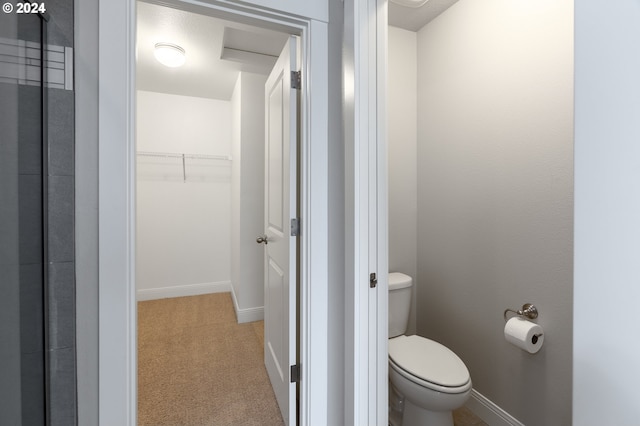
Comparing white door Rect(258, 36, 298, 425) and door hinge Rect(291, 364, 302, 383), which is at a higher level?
white door Rect(258, 36, 298, 425)

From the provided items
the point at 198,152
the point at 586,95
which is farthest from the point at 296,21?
the point at 198,152

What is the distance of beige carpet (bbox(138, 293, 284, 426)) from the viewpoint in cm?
169

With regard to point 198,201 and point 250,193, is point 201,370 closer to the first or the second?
point 250,193

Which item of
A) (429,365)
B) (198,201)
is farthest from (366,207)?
(198,201)

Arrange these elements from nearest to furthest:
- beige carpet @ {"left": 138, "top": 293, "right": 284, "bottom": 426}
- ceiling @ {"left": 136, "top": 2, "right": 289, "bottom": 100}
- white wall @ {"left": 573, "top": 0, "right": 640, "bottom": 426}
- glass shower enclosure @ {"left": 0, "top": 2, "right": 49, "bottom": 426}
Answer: white wall @ {"left": 573, "top": 0, "right": 640, "bottom": 426}
glass shower enclosure @ {"left": 0, "top": 2, "right": 49, "bottom": 426}
beige carpet @ {"left": 138, "top": 293, "right": 284, "bottom": 426}
ceiling @ {"left": 136, "top": 2, "right": 289, "bottom": 100}

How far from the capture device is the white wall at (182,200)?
3.45 metres

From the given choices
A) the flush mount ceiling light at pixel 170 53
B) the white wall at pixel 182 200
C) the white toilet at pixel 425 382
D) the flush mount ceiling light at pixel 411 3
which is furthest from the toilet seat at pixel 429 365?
the white wall at pixel 182 200

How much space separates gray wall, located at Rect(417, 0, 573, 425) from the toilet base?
1.35ft

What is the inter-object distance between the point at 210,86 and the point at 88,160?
2.60 m

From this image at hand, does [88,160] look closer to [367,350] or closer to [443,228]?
[367,350]

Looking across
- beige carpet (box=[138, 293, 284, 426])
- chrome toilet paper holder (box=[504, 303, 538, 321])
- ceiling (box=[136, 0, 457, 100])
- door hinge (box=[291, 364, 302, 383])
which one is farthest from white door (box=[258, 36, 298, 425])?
chrome toilet paper holder (box=[504, 303, 538, 321])

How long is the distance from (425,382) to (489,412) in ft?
2.19

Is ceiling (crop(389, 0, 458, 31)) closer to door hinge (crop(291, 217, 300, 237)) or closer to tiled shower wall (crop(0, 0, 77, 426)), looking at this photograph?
door hinge (crop(291, 217, 300, 237))

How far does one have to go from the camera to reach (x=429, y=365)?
4.75 feet
